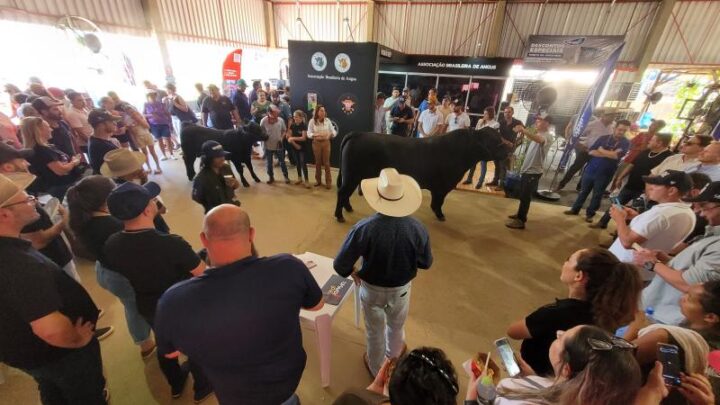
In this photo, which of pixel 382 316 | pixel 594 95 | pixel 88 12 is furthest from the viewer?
pixel 88 12

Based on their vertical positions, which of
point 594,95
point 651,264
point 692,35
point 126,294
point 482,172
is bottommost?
point 482,172

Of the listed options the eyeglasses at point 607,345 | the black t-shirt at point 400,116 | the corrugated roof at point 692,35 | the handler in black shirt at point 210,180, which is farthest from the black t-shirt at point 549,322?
the corrugated roof at point 692,35

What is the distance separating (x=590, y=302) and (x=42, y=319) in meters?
2.43

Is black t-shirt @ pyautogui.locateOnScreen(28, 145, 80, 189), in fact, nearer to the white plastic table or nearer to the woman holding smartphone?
the white plastic table

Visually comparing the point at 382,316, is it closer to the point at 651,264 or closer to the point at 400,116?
the point at 651,264

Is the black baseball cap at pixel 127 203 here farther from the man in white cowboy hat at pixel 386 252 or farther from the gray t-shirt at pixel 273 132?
the gray t-shirt at pixel 273 132

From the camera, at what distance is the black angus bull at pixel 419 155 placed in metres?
4.50

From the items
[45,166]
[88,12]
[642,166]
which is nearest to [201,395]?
[45,166]

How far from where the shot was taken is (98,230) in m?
1.86

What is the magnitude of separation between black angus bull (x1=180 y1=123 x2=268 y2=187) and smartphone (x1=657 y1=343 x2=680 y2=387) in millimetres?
5692

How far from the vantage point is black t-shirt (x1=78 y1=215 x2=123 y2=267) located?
1.86 meters

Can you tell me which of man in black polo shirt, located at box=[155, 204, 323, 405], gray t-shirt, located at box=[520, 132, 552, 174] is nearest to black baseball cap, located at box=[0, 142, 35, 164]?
man in black polo shirt, located at box=[155, 204, 323, 405]

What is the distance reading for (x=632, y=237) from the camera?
221cm

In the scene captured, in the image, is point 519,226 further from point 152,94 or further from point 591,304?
point 152,94
